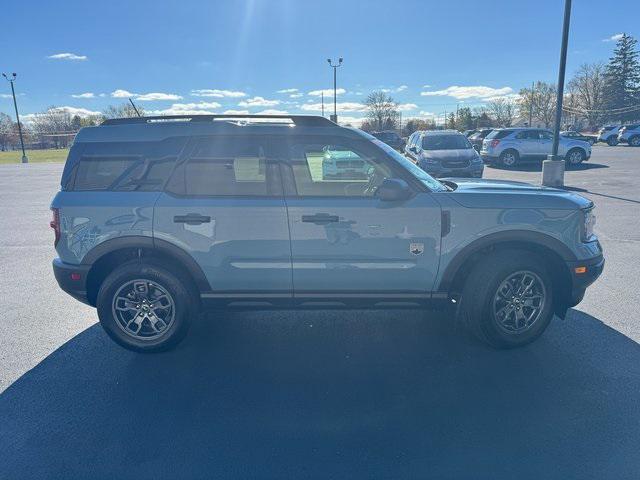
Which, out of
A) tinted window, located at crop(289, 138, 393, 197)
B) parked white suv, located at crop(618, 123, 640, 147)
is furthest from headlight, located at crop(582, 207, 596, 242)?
parked white suv, located at crop(618, 123, 640, 147)

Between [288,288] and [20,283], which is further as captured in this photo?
[20,283]

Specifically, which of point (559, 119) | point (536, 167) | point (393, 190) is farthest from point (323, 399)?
point (536, 167)

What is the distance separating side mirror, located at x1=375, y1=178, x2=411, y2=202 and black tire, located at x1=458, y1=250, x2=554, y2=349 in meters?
0.92

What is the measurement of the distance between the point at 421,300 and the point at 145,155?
2.64 meters

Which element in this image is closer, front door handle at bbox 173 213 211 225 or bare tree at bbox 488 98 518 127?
front door handle at bbox 173 213 211 225

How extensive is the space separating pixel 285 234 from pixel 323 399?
1306 mm

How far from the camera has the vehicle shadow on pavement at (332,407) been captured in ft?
8.00

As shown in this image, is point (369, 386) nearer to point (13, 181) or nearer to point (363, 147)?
point (363, 147)

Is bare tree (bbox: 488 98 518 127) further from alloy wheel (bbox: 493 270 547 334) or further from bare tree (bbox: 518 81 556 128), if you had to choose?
alloy wheel (bbox: 493 270 547 334)

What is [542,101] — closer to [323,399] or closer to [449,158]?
[449,158]

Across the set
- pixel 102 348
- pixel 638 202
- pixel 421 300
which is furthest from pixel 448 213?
pixel 638 202

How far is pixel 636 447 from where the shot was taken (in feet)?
8.20

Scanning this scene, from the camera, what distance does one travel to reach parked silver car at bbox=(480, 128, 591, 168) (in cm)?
1902

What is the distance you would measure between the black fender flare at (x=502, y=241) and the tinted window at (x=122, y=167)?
2493 millimetres
